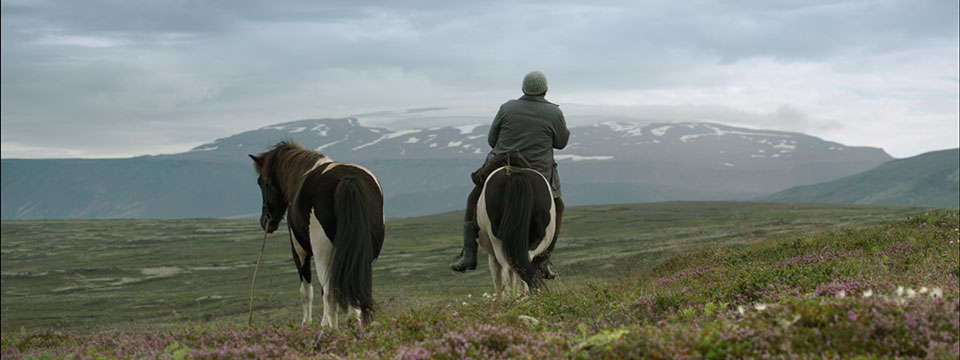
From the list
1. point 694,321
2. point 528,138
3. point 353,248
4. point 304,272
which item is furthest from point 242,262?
point 694,321

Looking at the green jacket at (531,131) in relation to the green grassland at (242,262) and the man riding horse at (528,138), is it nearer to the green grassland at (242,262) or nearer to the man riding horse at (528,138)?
the man riding horse at (528,138)

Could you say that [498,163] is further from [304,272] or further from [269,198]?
[269,198]

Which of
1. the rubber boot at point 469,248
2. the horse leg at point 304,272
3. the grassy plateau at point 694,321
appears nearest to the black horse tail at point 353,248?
the grassy plateau at point 694,321

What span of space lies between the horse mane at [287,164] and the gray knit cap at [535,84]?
3.63m

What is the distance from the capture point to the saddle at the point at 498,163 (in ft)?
37.5

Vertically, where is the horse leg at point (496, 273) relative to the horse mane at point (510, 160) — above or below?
below

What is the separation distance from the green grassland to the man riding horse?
1260mm

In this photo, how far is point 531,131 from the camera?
1188cm

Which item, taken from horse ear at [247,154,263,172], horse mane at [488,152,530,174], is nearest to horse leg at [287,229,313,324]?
horse ear at [247,154,263,172]

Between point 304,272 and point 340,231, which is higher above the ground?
point 340,231

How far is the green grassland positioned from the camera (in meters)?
29.0

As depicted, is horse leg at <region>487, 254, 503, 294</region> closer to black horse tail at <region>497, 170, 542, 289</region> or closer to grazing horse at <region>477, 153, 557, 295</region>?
grazing horse at <region>477, 153, 557, 295</region>

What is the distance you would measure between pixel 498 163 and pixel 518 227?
1526 millimetres

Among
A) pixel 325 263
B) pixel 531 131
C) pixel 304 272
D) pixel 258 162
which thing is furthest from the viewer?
pixel 258 162
